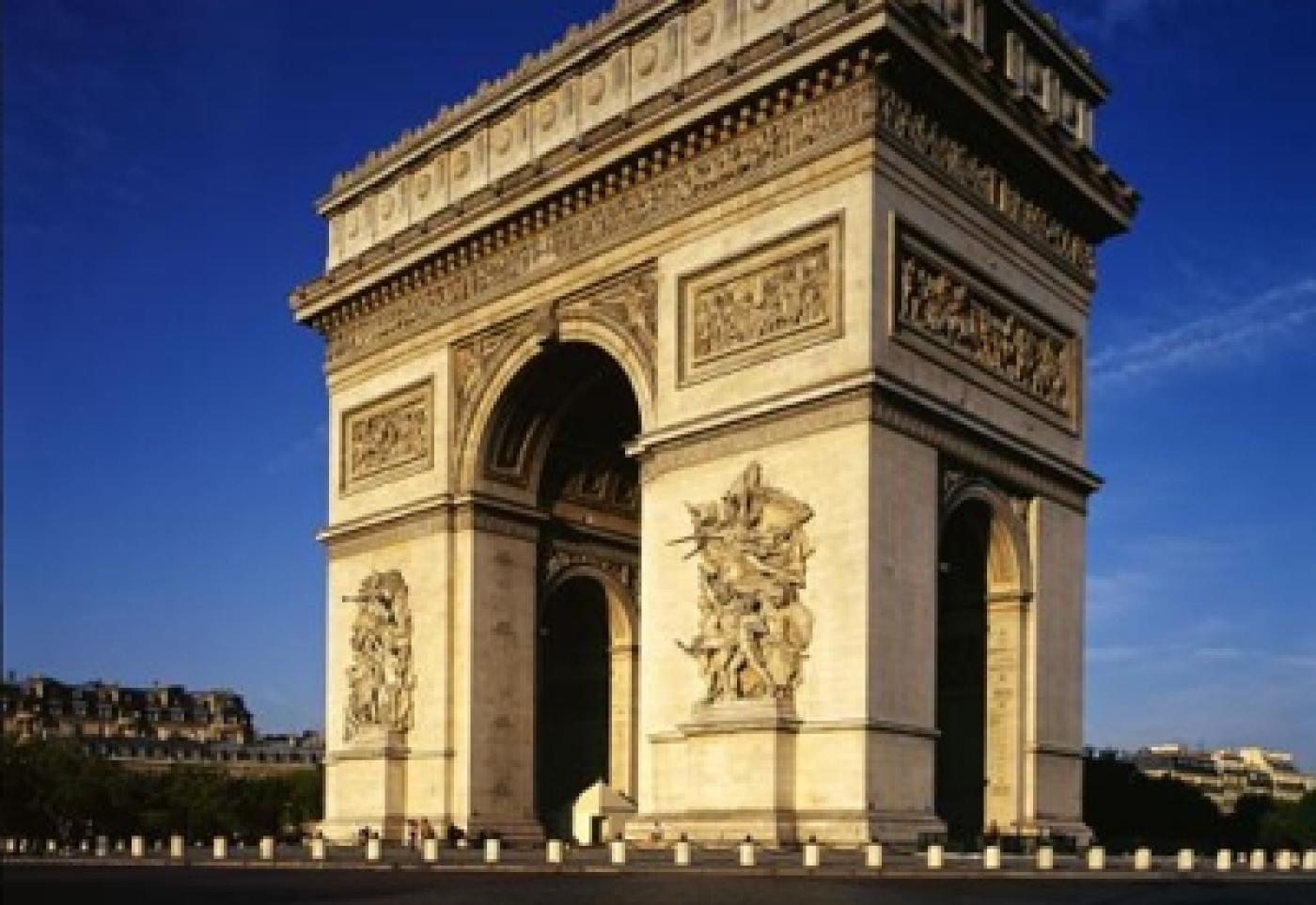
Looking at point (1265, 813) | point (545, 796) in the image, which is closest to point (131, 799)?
point (545, 796)

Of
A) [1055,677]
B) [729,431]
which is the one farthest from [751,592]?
[1055,677]

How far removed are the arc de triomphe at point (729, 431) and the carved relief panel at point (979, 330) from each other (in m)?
0.08

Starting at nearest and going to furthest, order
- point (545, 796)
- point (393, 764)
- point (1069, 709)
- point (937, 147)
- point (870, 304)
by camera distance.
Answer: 1. point (870, 304)
2. point (937, 147)
3. point (1069, 709)
4. point (393, 764)
5. point (545, 796)

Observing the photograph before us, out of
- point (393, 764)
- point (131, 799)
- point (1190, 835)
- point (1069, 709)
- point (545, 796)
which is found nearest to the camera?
point (1069, 709)

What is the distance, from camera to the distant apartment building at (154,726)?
112375mm

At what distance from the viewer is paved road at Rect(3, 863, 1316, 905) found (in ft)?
52.4

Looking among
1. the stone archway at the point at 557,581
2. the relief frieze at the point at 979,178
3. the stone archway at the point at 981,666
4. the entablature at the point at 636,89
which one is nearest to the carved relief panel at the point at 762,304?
the relief frieze at the point at 979,178

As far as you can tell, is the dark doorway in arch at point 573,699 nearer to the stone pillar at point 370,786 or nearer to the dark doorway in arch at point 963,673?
the stone pillar at point 370,786

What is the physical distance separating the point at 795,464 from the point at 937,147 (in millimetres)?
5501

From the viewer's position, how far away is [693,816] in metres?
25.0

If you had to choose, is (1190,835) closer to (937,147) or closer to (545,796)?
(545,796)

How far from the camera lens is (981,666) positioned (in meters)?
27.6

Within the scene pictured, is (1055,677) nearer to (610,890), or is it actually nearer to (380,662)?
(610,890)

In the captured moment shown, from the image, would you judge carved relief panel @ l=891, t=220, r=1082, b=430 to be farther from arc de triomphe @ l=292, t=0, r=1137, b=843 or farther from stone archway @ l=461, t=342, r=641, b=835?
stone archway @ l=461, t=342, r=641, b=835
